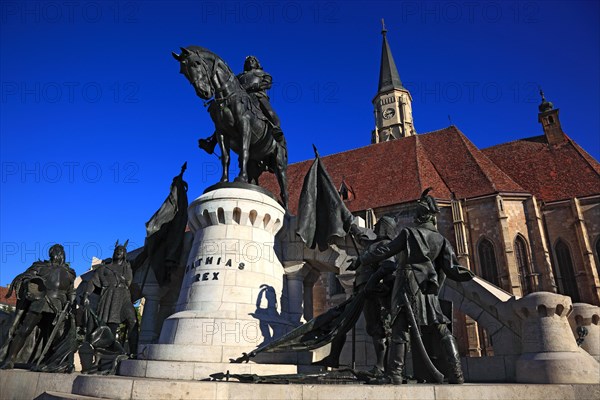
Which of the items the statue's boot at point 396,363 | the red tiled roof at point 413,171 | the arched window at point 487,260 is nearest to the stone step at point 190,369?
the statue's boot at point 396,363

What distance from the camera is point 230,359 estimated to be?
17.1ft

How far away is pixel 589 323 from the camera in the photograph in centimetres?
639

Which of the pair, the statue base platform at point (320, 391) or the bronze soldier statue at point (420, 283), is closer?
the statue base platform at point (320, 391)

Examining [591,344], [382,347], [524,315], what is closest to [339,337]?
[382,347]

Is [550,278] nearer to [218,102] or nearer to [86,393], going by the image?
[218,102]

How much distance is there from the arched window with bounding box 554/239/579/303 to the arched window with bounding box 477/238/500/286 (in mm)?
3630

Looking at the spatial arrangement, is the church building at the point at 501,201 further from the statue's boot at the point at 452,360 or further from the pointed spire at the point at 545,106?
the statue's boot at the point at 452,360

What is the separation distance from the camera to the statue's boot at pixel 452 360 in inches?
157

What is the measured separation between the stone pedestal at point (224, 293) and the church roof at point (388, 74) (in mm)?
41335

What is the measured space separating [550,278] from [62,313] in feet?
70.9

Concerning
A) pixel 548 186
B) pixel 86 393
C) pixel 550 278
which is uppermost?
pixel 548 186

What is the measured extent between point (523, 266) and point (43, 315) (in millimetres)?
21710

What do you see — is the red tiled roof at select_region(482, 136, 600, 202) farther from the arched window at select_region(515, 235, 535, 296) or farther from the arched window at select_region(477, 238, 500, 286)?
the arched window at select_region(477, 238, 500, 286)

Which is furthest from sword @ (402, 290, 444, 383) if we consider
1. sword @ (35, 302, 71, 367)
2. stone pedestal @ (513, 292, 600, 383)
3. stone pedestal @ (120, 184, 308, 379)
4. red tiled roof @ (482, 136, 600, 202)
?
red tiled roof @ (482, 136, 600, 202)
